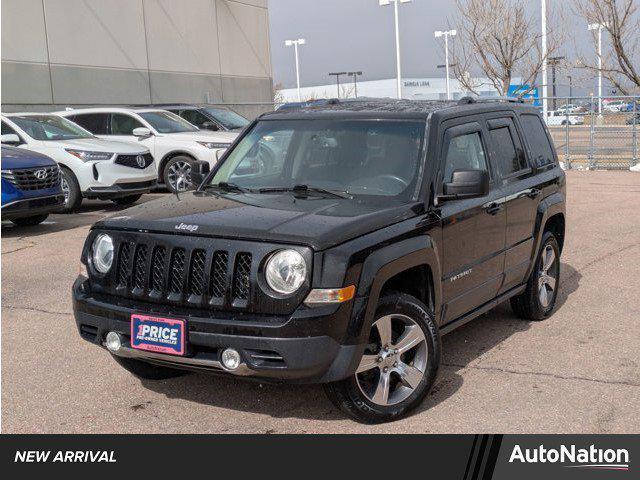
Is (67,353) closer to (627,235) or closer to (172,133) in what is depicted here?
(627,235)

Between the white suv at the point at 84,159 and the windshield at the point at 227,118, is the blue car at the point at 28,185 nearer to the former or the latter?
the white suv at the point at 84,159

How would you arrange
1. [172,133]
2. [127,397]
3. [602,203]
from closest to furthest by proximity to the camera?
[127,397], [602,203], [172,133]

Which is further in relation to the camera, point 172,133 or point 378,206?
point 172,133

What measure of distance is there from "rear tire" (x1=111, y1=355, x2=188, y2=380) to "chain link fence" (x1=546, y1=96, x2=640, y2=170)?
1809 cm

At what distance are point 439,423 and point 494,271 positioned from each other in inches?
60.9

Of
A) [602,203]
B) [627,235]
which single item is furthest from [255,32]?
[627,235]

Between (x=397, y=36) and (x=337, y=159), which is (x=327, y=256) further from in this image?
(x=397, y=36)

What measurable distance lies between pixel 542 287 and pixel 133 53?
61.9 feet

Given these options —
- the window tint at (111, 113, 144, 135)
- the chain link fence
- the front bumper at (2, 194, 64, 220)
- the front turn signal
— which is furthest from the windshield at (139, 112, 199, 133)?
the front turn signal

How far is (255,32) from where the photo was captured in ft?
97.3

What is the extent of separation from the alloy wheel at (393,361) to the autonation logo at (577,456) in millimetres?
722

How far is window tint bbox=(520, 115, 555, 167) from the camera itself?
6.66 meters

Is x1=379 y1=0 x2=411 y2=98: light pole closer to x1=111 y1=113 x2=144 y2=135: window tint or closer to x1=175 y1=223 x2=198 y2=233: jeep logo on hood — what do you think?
x1=111 y1=113 x2=144 y2=135: window tint

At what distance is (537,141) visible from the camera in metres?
6.84
